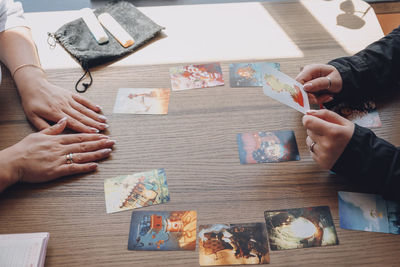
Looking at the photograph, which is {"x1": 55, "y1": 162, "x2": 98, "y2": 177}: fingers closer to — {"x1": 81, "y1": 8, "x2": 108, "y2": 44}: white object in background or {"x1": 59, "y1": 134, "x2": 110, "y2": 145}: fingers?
{"x1": 59, "y1": 134, "x2": 110, "y2": 145}: fingers

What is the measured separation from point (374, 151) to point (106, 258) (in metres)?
0.74

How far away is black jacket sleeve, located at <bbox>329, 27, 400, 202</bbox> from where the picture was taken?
854 millimetres

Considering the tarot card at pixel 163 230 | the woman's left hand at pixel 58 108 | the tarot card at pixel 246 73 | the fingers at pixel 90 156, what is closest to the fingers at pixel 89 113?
the woman's left hand at pixel 58 108

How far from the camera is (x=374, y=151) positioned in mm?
862

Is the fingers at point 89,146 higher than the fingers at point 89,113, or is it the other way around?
the fingers at point 89,113

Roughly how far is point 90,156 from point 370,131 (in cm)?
80

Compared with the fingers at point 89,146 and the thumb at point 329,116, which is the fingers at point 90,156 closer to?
the fingers at point 89,146

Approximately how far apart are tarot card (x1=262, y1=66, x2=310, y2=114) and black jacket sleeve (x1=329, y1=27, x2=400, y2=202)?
135mm

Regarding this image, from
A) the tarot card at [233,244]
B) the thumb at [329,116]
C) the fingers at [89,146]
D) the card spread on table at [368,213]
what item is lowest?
the tarot card at [233,244]

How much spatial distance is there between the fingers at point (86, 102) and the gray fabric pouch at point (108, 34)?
6 centimetres

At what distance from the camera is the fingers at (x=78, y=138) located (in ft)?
3.10

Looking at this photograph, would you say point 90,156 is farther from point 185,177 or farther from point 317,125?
point 317,125

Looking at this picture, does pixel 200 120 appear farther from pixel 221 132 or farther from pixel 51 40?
pixel 51 40

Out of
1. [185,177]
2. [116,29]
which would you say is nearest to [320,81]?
[185,177]
